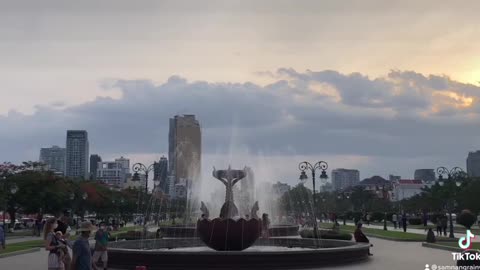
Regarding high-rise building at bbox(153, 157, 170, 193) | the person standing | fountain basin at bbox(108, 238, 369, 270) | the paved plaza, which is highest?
high-rise building at bbox(153, 157, 170, 193)

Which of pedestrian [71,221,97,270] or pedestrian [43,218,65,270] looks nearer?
pedestrian [71,221,97,270]

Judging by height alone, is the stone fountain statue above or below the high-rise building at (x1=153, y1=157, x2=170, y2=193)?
below

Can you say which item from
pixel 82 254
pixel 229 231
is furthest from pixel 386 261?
pixel 82 254

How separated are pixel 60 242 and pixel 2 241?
41.0ft

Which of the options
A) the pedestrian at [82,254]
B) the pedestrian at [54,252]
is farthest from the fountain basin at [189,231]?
the pedestrian at [82,254]

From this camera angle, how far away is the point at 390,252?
27328mm

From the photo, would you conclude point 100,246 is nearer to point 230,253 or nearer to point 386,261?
point 230,253

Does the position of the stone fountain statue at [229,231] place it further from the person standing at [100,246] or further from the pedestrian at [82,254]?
the pedestrian at [82,254]

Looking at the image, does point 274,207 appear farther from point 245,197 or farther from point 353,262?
point 353,262

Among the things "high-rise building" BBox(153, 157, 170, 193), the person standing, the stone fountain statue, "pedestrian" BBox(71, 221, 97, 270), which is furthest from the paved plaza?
"high-rise building" BBox(153, 157, 170, 193)

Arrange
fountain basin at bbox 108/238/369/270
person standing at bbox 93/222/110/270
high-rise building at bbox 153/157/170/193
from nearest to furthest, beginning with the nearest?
person standing at bbox 93/222/110/270 → fountain basin at bbox 108/238/369/270 → high-rise building at bbox 153/157/170/193

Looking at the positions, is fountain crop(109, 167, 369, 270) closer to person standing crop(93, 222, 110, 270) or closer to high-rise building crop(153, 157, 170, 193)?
person standing crop(93, 222, 110, 270)

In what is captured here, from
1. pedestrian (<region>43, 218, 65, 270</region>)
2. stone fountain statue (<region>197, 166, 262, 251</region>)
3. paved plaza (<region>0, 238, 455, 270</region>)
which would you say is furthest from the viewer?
stone fountain statue (<region>197, 166, 262, 251</region>)

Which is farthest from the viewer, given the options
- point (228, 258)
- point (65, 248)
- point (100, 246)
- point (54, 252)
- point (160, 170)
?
point (160, 170)
